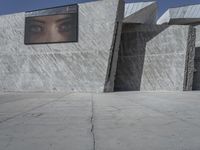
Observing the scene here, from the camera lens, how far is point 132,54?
1053 inches

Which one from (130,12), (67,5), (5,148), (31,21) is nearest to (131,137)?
(5,148)

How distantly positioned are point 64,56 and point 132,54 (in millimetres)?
6523

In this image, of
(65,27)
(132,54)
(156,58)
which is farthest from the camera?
(132,54)

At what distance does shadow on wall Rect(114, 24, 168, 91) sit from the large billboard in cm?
547

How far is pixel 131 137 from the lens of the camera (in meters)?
5.30

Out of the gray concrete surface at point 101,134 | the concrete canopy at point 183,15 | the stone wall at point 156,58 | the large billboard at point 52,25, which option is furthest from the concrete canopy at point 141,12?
the gray concrete surface at point 101,134

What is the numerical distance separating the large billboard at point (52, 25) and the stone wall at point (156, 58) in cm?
555

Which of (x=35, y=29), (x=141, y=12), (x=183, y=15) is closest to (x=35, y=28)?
(x=35, y=29)

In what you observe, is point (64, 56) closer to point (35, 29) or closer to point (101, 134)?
point (35, 29)

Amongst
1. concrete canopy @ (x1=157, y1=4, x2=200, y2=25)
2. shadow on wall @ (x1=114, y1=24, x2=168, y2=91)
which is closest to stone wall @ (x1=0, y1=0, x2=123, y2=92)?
shadow on wall @ (x1=114, y1=24, x2=168, y2=91)

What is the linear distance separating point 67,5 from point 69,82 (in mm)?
6564

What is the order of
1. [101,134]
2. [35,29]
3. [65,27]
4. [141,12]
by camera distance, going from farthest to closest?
[141,12], [35,29], [65,27], [101,134]

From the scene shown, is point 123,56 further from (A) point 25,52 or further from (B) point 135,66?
(A) point 25,52

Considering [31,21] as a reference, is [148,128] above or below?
below
